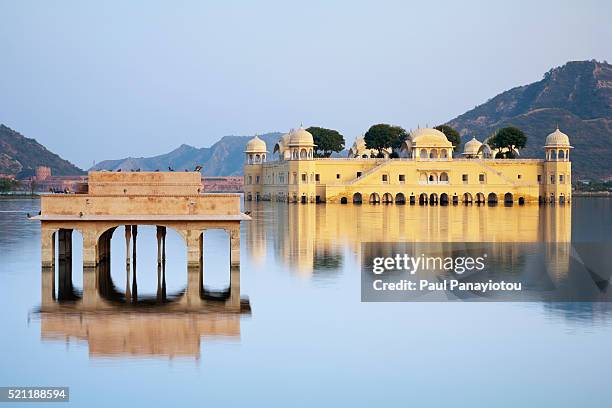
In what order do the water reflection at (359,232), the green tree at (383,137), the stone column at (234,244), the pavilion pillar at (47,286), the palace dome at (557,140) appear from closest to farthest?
the pavilion pillar at (47,286) → the stone column at (234,244) → the water reflection at (359,232) → the palace dome at (557,140) → the green tree at (383,137)

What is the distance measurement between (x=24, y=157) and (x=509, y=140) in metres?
78.2

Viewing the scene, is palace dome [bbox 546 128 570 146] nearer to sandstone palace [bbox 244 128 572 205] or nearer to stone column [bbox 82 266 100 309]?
sandstone palace [bbox 244 128 572 205]

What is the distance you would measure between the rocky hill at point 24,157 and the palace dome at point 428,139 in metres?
69.6

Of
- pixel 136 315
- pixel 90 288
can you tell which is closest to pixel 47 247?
pixel 90 288

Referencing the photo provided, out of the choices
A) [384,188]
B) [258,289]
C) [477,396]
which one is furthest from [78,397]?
[384,188]

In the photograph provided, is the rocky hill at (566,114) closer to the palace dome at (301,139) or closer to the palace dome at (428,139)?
the palace dome at (428,139)

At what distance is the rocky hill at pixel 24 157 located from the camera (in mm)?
126875

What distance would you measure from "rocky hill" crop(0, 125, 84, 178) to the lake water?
4414 inches

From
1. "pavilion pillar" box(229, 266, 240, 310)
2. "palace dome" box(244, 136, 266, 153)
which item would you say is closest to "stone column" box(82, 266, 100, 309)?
"pavilion pillar" box(229, 266, 240, 310)

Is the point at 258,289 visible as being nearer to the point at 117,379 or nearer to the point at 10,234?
the point at 117,379

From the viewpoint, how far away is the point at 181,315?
578 inches

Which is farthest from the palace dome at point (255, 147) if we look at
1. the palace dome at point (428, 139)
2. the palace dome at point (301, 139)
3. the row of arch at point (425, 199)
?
the palace dome at point (428, 139)

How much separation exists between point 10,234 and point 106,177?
1282 cm

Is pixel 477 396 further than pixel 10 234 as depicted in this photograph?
No
